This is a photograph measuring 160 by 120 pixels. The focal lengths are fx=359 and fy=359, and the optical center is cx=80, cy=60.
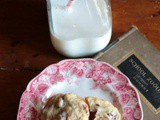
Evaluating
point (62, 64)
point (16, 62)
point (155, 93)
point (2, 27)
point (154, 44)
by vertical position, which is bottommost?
point (155, 93)

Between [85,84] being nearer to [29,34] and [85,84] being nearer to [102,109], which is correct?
[102,109]

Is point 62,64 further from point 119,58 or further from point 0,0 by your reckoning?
point 0,0

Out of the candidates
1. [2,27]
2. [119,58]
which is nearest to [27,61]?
[2,27]

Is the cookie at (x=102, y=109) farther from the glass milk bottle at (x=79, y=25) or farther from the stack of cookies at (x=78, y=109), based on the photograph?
the glass milk bottle at (x=79, y=25)

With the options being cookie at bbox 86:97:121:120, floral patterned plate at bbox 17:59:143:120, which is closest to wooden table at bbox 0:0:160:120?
floral patterned plate at bbox 17:59:143:120

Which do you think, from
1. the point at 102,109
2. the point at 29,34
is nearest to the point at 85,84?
the point at 102,109
